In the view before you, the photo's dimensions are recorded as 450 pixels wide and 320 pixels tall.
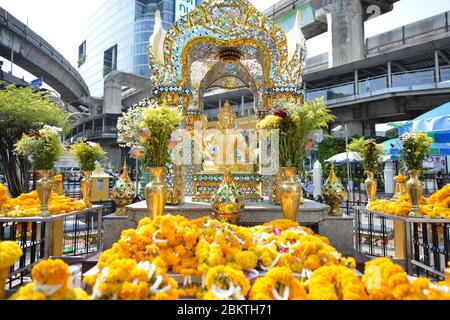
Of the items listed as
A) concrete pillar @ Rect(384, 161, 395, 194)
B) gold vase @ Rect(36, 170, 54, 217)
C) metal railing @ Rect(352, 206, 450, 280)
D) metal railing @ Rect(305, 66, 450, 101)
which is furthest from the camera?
metal railing @ Rect(305, 66, 450, 101)

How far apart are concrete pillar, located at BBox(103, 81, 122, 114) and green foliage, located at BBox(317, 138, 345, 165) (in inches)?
817

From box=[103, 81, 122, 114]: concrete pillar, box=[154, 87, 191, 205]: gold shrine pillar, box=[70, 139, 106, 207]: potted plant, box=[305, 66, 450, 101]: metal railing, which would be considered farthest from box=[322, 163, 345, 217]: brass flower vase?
box=[103, 81, 122, 114]: concrete pillar

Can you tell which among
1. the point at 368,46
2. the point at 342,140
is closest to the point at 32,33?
the point at 342,140

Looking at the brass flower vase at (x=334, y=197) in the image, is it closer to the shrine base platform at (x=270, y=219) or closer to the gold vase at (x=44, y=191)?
the shrine base platform at (x=270, y=219)

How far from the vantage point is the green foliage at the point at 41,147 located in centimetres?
423

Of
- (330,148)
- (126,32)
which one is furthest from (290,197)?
(126,32)

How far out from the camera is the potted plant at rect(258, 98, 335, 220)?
12.3ft

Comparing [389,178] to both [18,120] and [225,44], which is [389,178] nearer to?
[225,44]

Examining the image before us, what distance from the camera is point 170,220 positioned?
2803 mm

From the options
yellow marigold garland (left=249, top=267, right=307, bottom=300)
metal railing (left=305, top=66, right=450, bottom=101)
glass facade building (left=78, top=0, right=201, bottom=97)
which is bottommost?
yellow marigold garland (left=249, top=267, right=307, bottom=300)

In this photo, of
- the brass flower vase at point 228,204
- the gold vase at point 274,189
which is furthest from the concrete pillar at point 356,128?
the brass flower vase at point 228,204

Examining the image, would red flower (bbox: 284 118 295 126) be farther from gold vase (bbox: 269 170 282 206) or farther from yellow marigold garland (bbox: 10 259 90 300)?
yellow marigold garland (bbox: 10 259 90 300)

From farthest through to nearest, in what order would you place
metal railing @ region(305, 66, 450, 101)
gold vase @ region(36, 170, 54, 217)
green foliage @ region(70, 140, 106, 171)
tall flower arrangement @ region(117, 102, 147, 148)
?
metal railing @ region(305, 66, 450, 101)
green foliage @ region(70, 140, 106, 171)
gold vase @ region(36, 170, 54, 217)
tall flower arrangement @ region(117, 102, 147, 148)
